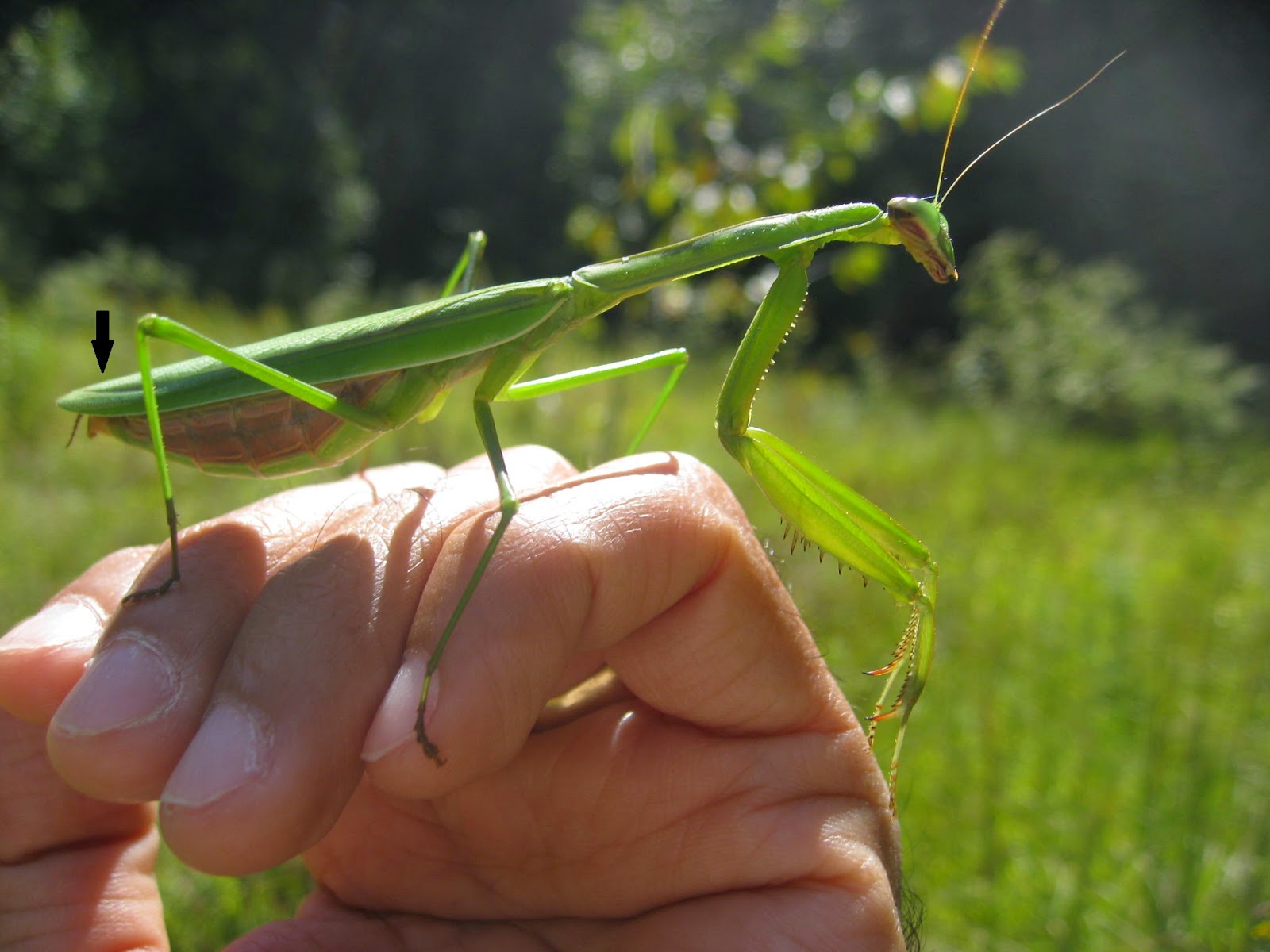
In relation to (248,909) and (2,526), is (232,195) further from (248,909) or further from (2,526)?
(248,909)

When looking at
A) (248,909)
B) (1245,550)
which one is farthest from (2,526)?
(1245,550)

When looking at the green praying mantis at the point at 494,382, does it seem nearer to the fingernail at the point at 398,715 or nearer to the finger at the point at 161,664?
the finger at the point at 161,664

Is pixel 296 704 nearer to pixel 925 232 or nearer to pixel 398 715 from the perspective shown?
pixel 398 715

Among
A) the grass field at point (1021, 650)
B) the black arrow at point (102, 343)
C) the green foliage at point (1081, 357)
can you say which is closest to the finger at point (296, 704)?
the grass field at point (1021, 650)

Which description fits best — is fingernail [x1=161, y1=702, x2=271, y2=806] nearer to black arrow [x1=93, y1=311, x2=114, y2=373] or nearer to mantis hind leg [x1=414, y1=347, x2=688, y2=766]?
mantis hind leg [x1=414, y1=347, x2=688, y2=766]

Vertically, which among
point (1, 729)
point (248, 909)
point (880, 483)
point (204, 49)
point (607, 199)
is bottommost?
point (880, 483)

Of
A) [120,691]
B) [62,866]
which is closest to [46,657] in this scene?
[120,691]

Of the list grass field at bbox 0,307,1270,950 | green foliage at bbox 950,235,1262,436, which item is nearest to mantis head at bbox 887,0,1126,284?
grass field at bbox 0,307,1270,950
